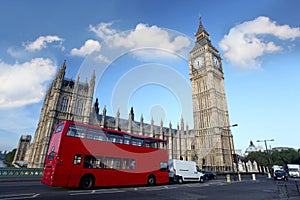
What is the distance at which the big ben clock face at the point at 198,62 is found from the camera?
6383 centimetres

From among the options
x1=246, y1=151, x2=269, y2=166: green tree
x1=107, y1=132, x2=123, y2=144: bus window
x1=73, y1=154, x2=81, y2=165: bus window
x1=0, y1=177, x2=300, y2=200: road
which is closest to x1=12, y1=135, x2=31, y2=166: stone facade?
x1=0, y1=177, x2=300, y2=200: road

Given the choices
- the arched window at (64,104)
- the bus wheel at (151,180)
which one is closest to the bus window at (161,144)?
the bus wheel at (151,180)

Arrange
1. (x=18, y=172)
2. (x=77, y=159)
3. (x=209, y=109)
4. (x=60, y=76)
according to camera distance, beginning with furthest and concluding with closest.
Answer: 1. (x=209, y=109)
2. (x=60, y=76)
3. (x=18, y=172)
4. (x=77, y=159)

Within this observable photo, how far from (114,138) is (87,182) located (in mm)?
3268

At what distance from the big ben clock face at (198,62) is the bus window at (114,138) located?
57118 millimetres

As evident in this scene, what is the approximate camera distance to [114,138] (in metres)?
12.5

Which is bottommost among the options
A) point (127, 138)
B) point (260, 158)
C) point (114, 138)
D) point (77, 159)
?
point (77, 159)

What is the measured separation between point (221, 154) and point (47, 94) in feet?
190

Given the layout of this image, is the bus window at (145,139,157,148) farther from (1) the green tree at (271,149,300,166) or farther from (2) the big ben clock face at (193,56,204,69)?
(1) the green tree at (271,149,300,166)

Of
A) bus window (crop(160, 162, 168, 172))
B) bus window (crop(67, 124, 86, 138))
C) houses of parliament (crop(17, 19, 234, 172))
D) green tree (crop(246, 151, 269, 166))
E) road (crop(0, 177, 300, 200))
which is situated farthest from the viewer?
green tree (crop(246, 151, 269, 166))

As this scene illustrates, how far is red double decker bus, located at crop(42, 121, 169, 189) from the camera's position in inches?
393

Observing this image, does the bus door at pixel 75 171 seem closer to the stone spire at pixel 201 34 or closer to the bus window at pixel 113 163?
the bus window at pixel 113 163

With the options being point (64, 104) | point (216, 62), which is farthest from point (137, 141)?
→ point (216, 62)

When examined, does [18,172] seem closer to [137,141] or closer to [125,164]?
[125,164]
